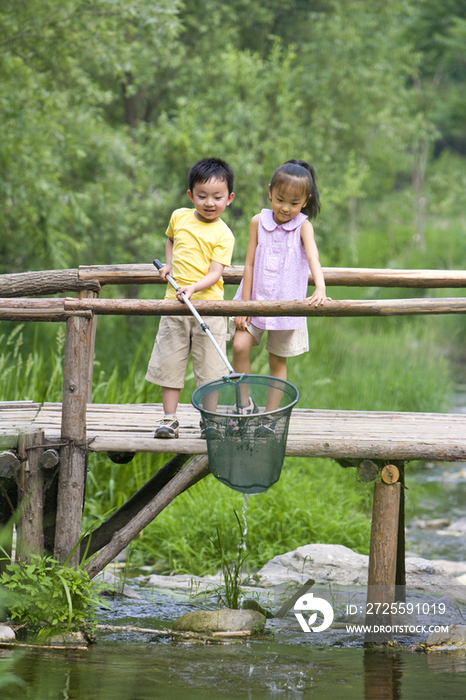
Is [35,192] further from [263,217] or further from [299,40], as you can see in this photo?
[299,40]

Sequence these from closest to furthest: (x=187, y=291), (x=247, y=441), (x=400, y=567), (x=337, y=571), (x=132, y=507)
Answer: (x=247, y=441) < (x=187, y=291) < (x=132, y=507) < (x=400, y=567) < (x=337, y=571)

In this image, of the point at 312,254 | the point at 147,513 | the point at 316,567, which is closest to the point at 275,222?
the point at 312,254

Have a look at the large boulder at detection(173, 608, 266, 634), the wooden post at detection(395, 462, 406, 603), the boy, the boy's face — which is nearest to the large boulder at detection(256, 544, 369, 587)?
the wooden post at detection(395, 462, 406, 603)

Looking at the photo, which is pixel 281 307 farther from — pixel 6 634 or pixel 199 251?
pixel 6 634

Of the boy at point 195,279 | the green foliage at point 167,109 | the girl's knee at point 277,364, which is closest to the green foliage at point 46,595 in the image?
the boy at point 195,279

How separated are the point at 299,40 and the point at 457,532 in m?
10.6

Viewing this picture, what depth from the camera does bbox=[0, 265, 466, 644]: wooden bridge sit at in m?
3.62

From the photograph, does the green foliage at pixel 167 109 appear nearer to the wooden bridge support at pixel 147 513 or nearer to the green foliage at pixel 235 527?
the green foliage at pixel 235 527

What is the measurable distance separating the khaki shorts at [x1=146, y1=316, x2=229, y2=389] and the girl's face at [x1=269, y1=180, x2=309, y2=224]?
0.61 m

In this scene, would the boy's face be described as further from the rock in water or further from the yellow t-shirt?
the rock in water

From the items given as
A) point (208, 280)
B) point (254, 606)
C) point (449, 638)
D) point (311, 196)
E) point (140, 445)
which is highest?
point (311, 196)

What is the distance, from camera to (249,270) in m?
4.14

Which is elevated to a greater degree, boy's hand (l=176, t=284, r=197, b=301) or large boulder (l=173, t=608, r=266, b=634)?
boy's hand (l=176, t=284, r=197, b=301)

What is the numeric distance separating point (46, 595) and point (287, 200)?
2.14 meters
